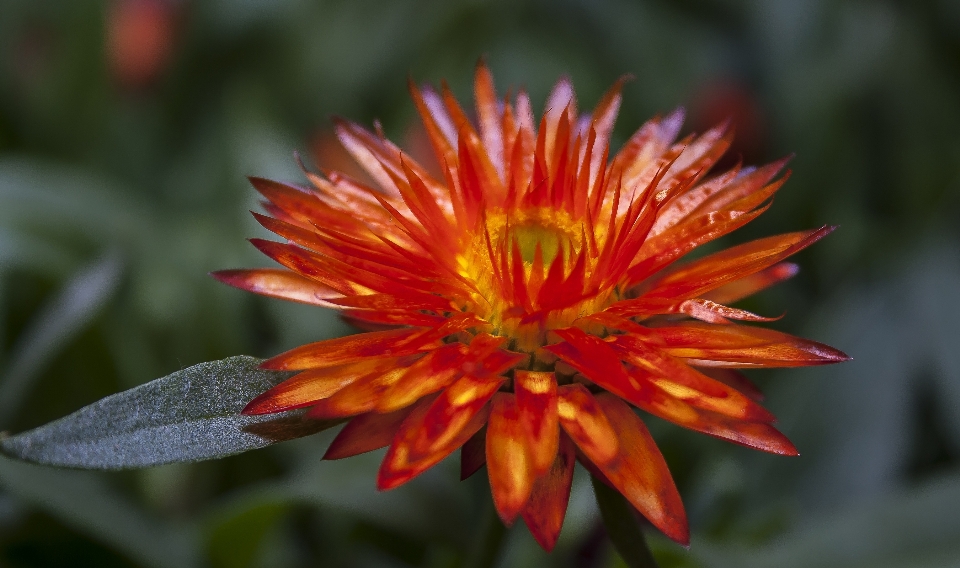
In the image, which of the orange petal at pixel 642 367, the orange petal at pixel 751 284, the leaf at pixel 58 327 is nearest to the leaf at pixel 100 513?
the leaf at pixel 58 327

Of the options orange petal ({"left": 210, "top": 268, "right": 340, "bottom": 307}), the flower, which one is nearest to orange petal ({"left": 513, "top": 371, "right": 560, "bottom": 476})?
the flower

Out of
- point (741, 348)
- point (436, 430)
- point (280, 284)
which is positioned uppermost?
point (280, 284)

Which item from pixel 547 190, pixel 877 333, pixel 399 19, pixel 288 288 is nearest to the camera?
pixel 288 288

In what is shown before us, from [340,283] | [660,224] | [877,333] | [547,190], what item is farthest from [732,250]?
[877,333]

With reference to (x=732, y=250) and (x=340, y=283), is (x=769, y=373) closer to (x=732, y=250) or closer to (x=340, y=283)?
(x=732, y=250)

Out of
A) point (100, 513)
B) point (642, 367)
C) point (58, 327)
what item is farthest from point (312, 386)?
point (58, 327)

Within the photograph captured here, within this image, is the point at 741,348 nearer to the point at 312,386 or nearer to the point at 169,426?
the point at 312,386
